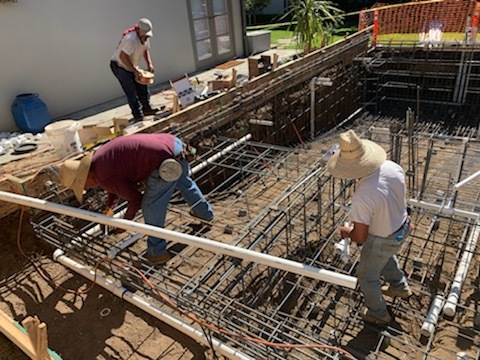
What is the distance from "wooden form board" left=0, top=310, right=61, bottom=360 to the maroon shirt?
3.84ft

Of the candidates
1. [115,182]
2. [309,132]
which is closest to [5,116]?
[115,182]

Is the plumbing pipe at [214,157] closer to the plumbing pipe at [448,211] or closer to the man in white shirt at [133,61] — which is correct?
the man in white shirt at [133,61]

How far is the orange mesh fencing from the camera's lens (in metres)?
10.3

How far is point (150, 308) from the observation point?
3195mm

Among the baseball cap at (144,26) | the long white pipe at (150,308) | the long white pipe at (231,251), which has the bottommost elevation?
the long white pipe at (150,308)

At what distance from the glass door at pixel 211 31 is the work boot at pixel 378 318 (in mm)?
7245

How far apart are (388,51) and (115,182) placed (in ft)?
29.1

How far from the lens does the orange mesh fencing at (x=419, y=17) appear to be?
33.9 ft

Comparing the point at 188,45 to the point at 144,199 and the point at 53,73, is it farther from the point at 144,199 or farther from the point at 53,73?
the point at 144,199

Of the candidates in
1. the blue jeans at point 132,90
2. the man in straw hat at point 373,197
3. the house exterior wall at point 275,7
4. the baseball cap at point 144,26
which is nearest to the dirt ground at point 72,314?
the man in straw hat at point 373,197

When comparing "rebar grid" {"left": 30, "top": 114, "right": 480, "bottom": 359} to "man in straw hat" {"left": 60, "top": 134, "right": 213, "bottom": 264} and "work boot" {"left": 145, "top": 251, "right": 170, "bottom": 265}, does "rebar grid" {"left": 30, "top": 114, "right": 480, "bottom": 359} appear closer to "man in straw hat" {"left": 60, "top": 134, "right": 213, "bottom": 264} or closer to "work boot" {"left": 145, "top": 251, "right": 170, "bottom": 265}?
"work boot" {"left": 145, "top": 251, "right": 170, "bottom": 265}

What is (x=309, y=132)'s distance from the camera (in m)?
8.32

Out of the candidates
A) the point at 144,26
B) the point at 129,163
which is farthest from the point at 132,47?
the point at 129,163

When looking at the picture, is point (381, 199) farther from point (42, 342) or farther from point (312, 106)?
point (312, 106)
